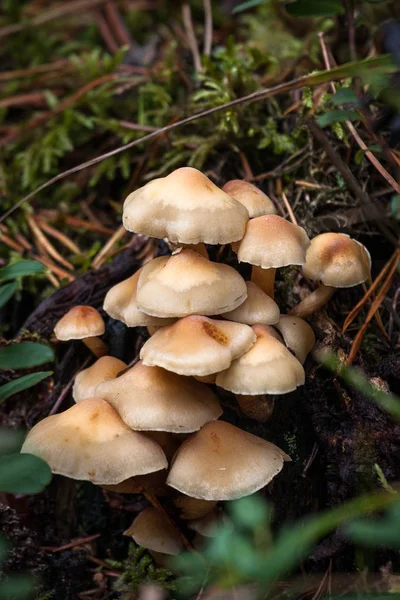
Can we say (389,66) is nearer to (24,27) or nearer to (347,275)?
(347,275)

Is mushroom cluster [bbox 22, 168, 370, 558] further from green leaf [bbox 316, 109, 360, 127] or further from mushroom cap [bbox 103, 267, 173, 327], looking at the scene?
green leaf [bbox 316, 109, 360, 127]

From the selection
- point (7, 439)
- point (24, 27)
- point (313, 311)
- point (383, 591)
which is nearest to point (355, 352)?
point (313, 311)

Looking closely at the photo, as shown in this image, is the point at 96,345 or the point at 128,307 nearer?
the point at 128,307

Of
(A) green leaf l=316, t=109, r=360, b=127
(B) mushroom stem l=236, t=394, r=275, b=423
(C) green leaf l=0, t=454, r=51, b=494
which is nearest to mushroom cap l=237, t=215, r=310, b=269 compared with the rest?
(A) green leaf l=316, t=109, r=360, b=127

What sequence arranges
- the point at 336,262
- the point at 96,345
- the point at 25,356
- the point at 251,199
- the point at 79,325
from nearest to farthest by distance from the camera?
the point at 25,356 → the point at 336,262 → the point at 251,199 → the point at 79,325 → the point at 96,345

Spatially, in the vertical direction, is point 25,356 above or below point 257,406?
above

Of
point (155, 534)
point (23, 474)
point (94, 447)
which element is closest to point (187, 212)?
point (94, 447)

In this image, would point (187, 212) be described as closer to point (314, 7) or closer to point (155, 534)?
point (314, 7)
